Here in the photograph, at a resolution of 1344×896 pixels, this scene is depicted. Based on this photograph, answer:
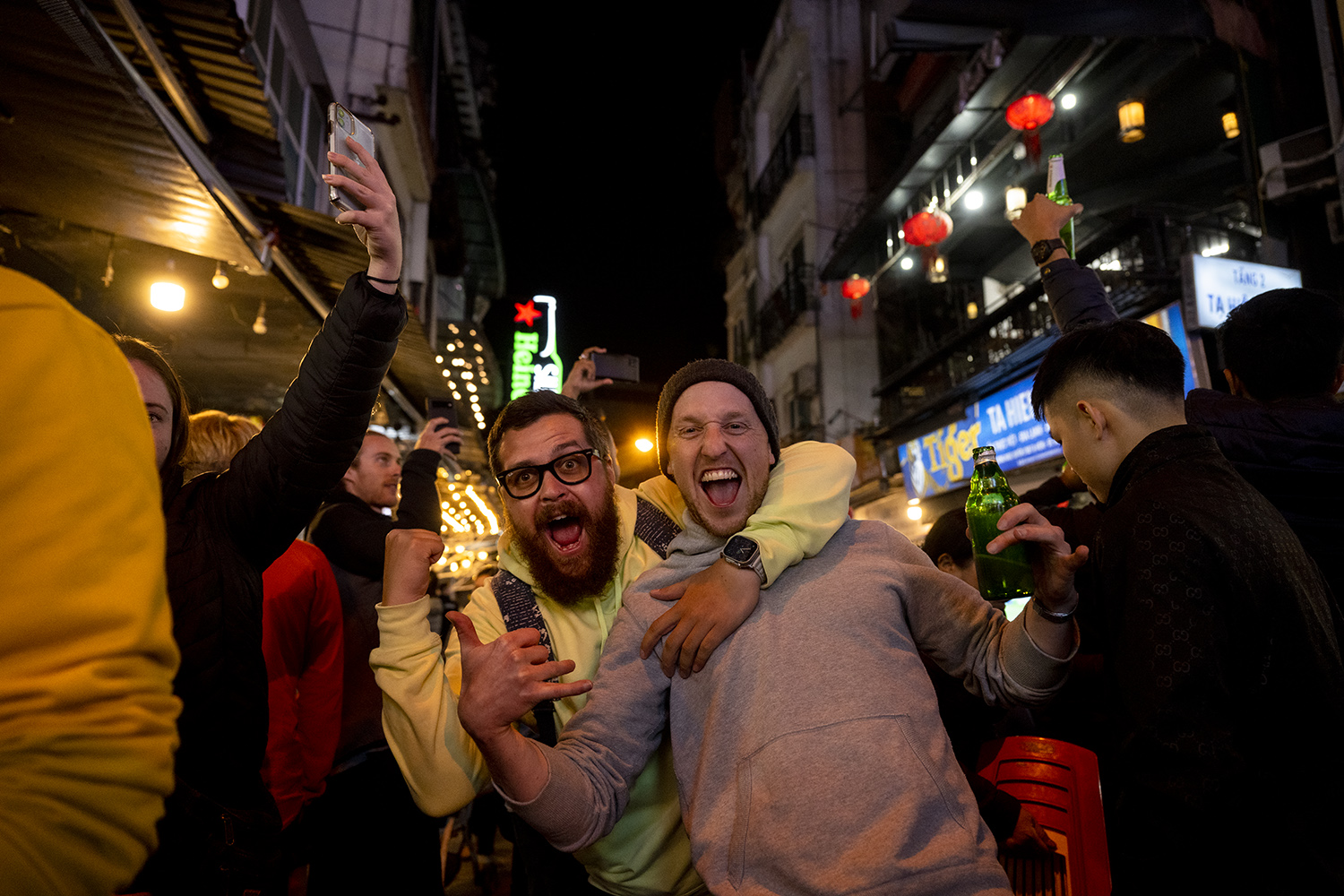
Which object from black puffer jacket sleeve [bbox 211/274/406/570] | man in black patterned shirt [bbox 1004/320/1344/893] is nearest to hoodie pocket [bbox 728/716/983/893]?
man in black patterned shirt [bbox 1004/320/1344/893]

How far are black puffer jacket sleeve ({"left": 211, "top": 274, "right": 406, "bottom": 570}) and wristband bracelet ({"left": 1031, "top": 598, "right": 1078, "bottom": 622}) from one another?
1.91m

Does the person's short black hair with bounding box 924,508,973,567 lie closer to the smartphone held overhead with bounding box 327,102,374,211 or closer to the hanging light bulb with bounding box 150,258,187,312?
the smartphone held overhead with bounding box 327,102,374,211

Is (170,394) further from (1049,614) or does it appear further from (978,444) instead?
(978,444)

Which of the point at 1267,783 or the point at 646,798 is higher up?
the point at 1267,783

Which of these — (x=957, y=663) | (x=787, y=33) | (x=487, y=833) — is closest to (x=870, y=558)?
(x=957, y=663)

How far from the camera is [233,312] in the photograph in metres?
7.68

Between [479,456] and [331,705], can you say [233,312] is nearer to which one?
[331,705]

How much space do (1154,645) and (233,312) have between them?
8.65 meters

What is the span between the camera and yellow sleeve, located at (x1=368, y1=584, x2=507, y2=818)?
6.57 ft

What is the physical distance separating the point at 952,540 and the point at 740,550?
2.23 meters

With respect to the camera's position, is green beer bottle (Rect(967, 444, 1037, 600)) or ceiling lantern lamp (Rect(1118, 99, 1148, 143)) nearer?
green beer bottle (Rect(967, 444, 1037, 600))

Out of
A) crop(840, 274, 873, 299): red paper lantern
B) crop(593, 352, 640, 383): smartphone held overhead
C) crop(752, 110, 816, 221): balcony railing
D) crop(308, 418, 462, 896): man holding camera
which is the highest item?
crop(752, 110, 816, 221): balcony railing

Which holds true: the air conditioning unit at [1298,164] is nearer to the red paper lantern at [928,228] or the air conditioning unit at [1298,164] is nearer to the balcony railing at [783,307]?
the red paper lantern at [928,228]

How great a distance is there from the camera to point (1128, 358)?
6.92 ft
